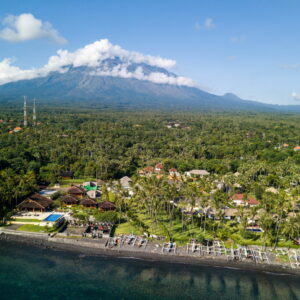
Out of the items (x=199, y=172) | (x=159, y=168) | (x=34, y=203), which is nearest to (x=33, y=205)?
(x=34, y=203)

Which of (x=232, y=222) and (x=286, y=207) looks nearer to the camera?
(x=286, y=207)

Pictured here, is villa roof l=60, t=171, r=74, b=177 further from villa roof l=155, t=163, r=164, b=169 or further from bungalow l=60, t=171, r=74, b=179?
villa roof l=155, t=163, r=164, b=169

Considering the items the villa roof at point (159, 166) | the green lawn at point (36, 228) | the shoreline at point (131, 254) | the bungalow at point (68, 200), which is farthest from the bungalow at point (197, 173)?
the green lawn at point (36, 228)

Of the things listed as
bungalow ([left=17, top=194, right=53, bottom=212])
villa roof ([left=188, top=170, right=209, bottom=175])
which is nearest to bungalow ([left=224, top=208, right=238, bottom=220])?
villa roof ([left=188, top=170, right=209, bottom=175])

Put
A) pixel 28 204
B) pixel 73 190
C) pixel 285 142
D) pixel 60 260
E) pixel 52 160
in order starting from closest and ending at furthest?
pixel 60 260 → pixel 28 204 → pixel 73 190 → pixel 52 160 → pixel 285 142

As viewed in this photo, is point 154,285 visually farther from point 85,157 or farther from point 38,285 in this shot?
point 85,157

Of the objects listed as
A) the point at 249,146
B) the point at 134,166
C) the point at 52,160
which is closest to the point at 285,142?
the point at 249,146

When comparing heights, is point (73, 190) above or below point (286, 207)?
below

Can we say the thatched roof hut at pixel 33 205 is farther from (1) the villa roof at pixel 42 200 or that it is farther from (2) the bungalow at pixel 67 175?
(2) the bungalow at pixel 67 175
